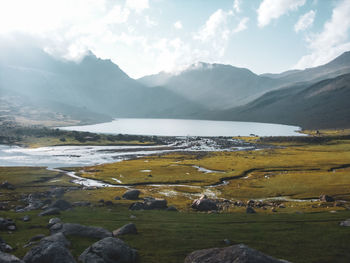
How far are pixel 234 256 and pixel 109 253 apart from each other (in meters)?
9.58

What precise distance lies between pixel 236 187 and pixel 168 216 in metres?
38.4

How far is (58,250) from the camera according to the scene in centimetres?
2005

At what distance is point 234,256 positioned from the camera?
1838cm

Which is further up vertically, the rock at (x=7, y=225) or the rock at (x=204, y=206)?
the rock at (x=7, y=225)

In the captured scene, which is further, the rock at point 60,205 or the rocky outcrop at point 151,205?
the rocky outcrop at point 151,205

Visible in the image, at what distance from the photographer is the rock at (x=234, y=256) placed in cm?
1784

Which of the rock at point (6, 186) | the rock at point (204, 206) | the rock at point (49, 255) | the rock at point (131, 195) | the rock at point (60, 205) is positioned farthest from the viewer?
the rock at point (6, 186)

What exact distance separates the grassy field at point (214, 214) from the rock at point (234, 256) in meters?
3.89

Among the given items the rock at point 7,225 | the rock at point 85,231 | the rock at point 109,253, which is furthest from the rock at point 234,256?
the rock at point 7,225

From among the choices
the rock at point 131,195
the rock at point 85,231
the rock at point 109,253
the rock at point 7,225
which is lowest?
the rock at point 131,195

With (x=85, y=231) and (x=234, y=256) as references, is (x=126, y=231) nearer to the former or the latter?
(x=85, y=231)

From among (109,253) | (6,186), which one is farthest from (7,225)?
(6,186)

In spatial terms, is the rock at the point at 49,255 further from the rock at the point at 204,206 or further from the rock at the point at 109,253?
the rock at the point at 204,206

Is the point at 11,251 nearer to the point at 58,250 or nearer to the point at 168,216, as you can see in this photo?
the point at 58,250
